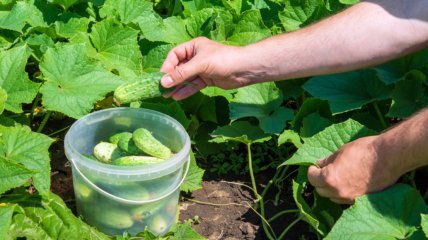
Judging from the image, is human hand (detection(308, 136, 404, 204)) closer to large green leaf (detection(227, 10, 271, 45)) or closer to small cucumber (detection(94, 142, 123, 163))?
small cucumber (detection(94, 142, 123, 163))

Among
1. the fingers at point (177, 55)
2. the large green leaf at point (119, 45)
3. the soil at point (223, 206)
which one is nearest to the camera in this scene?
the fingers at point (177, 55)

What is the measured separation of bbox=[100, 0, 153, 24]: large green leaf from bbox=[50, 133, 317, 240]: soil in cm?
98

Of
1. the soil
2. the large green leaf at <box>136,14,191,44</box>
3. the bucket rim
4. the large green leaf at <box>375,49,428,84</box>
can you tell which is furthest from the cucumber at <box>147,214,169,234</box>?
the large green leaf at <box>375,49,428,84</box>

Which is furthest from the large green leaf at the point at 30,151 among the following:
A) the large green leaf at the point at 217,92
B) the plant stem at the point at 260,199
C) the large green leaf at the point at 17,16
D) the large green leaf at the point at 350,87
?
the large green leaf at the point at 350,87

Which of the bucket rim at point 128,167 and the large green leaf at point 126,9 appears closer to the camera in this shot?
the bucket rim at point 128,167

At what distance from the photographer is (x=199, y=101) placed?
416cm

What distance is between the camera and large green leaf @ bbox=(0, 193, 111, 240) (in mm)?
3133

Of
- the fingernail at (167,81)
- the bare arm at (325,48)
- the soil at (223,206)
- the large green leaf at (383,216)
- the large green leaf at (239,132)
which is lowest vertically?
the soil at (223,206)

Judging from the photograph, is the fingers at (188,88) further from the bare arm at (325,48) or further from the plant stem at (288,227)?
the plant stem at (288,227)

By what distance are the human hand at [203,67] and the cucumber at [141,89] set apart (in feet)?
0.25

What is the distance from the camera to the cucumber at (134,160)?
127 inches

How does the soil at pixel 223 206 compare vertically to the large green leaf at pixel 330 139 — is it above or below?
below

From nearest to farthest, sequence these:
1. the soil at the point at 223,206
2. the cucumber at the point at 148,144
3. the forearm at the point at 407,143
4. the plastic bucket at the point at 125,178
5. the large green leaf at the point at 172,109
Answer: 1. the forearm at the point at 407,143
2. the plastic bucket at the point at 125,178
3. the cucumber at the point at 148,144
4. the soil at the point at 223,206
5. the large green leaf at the point at 172,109

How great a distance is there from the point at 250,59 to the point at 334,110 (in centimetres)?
61
